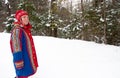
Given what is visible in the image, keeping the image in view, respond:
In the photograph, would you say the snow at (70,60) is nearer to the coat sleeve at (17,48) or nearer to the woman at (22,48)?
the woman at (22,48)

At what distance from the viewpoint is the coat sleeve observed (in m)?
4.85

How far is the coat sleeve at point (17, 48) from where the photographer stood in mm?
4849

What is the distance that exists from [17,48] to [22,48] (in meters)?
0.14

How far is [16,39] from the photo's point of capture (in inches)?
193

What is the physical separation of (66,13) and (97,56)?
17.8m

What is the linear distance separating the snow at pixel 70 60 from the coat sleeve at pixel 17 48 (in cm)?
233

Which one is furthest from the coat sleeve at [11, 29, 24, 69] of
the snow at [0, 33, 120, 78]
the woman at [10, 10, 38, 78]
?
the snow at [0, 33, 120, 78]

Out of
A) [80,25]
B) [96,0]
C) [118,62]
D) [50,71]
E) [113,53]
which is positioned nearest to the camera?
[50,71]

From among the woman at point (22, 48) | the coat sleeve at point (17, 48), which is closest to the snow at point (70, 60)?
the woman at point (22, 48)

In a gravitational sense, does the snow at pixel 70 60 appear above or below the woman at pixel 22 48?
below

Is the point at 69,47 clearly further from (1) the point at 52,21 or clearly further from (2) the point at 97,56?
(1) the point at 52,21

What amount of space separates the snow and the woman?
206cm

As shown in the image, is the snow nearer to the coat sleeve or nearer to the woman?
the woman

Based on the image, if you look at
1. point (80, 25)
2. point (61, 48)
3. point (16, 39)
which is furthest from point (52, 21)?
point (16, 39)
